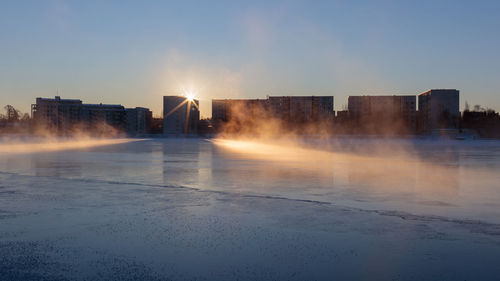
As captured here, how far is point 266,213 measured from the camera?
25.1 ft

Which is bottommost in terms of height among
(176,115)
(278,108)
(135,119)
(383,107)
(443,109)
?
(176,115)

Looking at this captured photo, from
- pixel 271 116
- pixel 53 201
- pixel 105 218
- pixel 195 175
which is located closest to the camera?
pixel 105 218

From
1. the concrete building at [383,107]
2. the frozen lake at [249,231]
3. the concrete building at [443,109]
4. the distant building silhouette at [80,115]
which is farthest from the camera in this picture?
the distant building silhouette at [80,115]

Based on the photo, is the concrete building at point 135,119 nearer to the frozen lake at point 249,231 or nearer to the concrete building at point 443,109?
the concrete building at point 443,109

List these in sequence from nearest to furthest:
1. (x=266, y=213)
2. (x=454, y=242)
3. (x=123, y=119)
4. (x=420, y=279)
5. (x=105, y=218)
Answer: (x=420, y=279) < (x=454, y=242) < (x=105, y=218) < (x=266, y=213) < (x=123, y=119)

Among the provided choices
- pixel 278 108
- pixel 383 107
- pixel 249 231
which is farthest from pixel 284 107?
pixel 249 231

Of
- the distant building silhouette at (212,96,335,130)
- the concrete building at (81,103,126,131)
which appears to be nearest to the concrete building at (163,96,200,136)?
the distant building silhouette at (212,96,335,130)

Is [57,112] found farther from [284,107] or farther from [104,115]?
[284,107]

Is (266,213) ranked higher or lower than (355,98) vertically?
lower

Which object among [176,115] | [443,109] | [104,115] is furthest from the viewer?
[104,115]

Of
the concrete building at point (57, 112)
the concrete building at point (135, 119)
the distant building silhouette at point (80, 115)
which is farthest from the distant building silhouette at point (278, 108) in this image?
the concrete building at point (57, 112)

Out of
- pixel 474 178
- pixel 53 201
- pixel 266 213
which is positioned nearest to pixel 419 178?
pixel 474 178

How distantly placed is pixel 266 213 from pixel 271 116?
→ 408 feet

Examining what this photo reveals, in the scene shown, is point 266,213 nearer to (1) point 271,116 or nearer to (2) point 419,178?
(2) point 419,178
